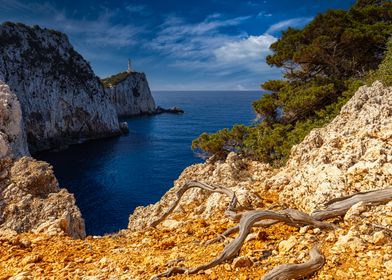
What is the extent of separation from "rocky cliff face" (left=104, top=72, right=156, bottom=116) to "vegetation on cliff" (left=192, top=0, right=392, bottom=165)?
381ft

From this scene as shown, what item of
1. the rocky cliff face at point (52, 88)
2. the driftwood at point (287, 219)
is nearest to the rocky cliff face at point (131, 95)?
the rocky cliff face at point (52, 88)

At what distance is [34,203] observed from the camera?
417 inches

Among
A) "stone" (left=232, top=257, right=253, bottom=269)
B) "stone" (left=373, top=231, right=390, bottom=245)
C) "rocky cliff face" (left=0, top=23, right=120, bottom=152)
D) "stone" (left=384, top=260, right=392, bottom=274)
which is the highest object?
"rocky cliff face" (left=0, top=23, right=120, bottom=152)

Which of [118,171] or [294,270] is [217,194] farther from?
[118,171]

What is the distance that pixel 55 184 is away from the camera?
12.6 m

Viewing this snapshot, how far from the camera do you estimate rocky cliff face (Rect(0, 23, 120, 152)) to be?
246 feet

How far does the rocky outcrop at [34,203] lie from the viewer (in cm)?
940

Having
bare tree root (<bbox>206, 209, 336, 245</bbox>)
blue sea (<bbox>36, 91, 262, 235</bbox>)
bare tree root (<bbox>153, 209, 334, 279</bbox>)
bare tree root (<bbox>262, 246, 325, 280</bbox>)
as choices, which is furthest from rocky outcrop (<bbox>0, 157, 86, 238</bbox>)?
blue sea (<bbox>36, 91, 262, 235</bbox>)

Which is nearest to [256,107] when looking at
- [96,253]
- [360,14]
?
[360,14]

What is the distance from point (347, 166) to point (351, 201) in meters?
1.75

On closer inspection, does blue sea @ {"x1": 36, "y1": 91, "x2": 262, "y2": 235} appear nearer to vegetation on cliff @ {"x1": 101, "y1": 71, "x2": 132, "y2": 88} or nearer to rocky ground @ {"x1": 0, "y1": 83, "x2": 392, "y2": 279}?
rocky ground @ {"x1": 0, "y1": 83, "x2": 392, "y2": 279}

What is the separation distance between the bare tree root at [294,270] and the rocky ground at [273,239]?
4.9 inches

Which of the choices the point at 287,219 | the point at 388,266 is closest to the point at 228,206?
the point at 287,219

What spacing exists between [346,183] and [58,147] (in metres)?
75.5
